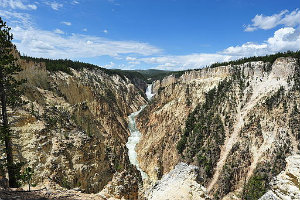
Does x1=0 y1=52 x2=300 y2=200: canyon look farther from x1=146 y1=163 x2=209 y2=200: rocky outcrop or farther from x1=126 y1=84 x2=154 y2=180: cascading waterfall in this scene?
x1=126 y1=84 x2=154 y2=180: cascading waterfall

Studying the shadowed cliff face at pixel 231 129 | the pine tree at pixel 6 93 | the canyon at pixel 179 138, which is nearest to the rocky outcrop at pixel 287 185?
the canyon at pixel 179 138

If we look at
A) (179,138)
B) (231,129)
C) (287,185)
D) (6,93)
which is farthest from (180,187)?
(179,138)

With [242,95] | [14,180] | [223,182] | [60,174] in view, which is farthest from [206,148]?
[14,180]

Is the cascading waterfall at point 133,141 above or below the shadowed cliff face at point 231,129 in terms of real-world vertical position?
below

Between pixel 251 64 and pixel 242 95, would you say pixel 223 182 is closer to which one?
pixel 242 95

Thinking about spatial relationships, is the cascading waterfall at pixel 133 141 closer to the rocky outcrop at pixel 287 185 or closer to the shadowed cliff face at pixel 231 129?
the shadowed cliff face at pixel 231 129

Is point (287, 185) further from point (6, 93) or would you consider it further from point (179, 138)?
point (179, 138)
